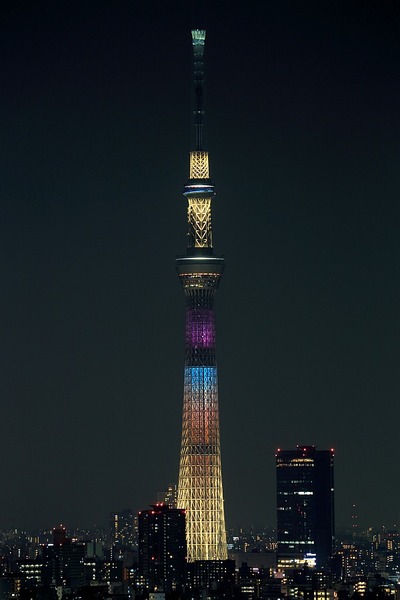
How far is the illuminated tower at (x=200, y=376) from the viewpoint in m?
79.5

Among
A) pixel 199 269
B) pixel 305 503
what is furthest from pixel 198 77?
pixel 305 503

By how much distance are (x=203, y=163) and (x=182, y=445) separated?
774 cm

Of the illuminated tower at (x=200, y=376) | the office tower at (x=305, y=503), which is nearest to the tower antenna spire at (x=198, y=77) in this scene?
the illuminated tower at (x=200, y=376)

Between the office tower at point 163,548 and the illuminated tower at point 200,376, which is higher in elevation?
the illuminated tower at point 200,376

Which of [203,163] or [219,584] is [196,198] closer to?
[203,163]

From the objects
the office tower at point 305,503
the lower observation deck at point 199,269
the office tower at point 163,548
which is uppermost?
the lower observation deck at point 199,269

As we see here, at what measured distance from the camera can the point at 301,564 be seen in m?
96.9

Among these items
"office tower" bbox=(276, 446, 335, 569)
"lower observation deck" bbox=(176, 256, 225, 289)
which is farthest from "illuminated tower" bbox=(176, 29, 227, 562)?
"office tower" bbox=(276, 446, 335, 569)

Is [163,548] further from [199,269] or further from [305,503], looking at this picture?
[305,503]

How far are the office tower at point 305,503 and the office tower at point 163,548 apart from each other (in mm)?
15784

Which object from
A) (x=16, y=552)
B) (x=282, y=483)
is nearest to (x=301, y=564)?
(x=282, y=483)

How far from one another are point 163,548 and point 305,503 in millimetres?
19262

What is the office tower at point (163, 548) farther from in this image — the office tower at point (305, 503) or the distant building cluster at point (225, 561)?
the office tower at point (305, 503)

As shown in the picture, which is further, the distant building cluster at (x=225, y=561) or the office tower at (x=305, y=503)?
the office tower at (x=305, y=503)
